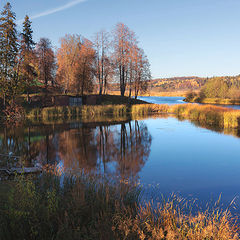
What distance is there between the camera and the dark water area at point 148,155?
9.58 meters

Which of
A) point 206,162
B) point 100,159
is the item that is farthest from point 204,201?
point 100,159

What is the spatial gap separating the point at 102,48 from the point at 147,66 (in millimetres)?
10083

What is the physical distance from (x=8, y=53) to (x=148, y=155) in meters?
23.9

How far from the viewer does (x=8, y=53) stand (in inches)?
1134

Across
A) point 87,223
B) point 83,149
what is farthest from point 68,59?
point 87,223

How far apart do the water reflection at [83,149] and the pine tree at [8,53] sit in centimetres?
714

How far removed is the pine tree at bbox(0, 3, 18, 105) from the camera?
27.0 metres

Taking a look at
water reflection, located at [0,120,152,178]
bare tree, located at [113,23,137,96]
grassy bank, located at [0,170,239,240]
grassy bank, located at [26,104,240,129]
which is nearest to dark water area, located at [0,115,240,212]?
water reflection, located at [0,120,152,178]

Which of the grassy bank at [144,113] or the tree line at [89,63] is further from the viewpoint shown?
the tree line at [89,63]

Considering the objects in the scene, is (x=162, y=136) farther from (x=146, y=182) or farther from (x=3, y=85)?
(x=3, y=85)

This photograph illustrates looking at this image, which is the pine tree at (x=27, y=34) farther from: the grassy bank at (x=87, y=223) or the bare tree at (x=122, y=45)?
the grassy bank at (x=87, y=223)

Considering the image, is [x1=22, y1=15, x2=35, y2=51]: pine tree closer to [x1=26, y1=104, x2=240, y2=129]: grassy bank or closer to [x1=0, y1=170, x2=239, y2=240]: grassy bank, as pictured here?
[x1=26, y1=104, x2=240, y2=129]: grassy bank

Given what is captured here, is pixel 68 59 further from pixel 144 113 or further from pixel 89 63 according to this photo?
pixel 144 113

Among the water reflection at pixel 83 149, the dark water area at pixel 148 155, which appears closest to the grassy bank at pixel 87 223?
the dark water area at pixel 148 155
